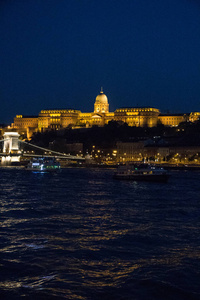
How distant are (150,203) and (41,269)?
1134 centimetres

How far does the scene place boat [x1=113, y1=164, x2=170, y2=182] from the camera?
118 ft

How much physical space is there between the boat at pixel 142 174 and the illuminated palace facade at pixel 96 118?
6651cm

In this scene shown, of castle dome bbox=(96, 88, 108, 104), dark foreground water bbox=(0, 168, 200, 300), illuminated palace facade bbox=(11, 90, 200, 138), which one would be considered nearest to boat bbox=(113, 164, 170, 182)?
dark foreground water bbox=(0, 168, 200, 300)

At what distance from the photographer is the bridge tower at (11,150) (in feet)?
247

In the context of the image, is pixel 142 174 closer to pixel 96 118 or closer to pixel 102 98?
pixel 96 118

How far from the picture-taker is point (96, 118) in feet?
355

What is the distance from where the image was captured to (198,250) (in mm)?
10055

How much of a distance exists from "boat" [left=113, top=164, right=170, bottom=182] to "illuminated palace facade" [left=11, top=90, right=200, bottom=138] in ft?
218

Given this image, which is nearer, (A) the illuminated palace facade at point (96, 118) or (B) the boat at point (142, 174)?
(B) the boat at point (142, 174)

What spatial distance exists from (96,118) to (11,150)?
31.3 meters

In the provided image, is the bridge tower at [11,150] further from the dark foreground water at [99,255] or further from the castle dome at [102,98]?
the dark foreground water at [99,255]

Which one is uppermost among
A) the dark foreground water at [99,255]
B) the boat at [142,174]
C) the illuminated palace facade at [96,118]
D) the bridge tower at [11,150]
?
the illuminated palace facade at [96,118]

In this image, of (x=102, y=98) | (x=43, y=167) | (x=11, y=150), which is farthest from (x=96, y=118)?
(x=43, y=167)

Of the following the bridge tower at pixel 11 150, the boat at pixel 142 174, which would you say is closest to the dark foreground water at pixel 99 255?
the boat at pixel 142 174
